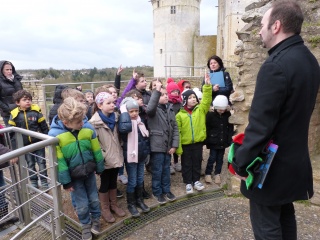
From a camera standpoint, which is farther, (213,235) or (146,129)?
(146,129)

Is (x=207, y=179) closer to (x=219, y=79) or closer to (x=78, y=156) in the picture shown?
(x=219, y=79)

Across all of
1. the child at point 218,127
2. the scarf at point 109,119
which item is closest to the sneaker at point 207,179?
the child at point 218,127

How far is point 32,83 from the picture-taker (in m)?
9.43

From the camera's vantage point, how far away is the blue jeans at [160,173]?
12.0 feet

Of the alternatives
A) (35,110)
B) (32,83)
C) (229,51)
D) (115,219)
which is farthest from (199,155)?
(229,51)

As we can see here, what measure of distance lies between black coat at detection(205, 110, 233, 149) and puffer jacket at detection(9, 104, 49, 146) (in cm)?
267

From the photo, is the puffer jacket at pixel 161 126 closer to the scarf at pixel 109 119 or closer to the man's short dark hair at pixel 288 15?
the scarf at pixel 109 119

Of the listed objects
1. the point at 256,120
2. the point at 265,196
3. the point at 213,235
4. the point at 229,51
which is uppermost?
the point at 229,51

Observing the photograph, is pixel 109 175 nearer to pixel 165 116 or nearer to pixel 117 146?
pixel 117 146

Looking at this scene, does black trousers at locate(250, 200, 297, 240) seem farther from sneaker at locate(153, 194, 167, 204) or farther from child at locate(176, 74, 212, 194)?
child at locate(176, 74, 212, 194)

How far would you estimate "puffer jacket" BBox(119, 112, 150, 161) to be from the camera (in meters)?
3.18

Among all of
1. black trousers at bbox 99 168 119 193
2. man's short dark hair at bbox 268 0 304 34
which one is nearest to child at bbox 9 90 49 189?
black trousers at bbox 99 168 119 193

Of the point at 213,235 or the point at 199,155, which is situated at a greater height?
the point at 199,155

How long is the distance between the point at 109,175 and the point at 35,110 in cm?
169
